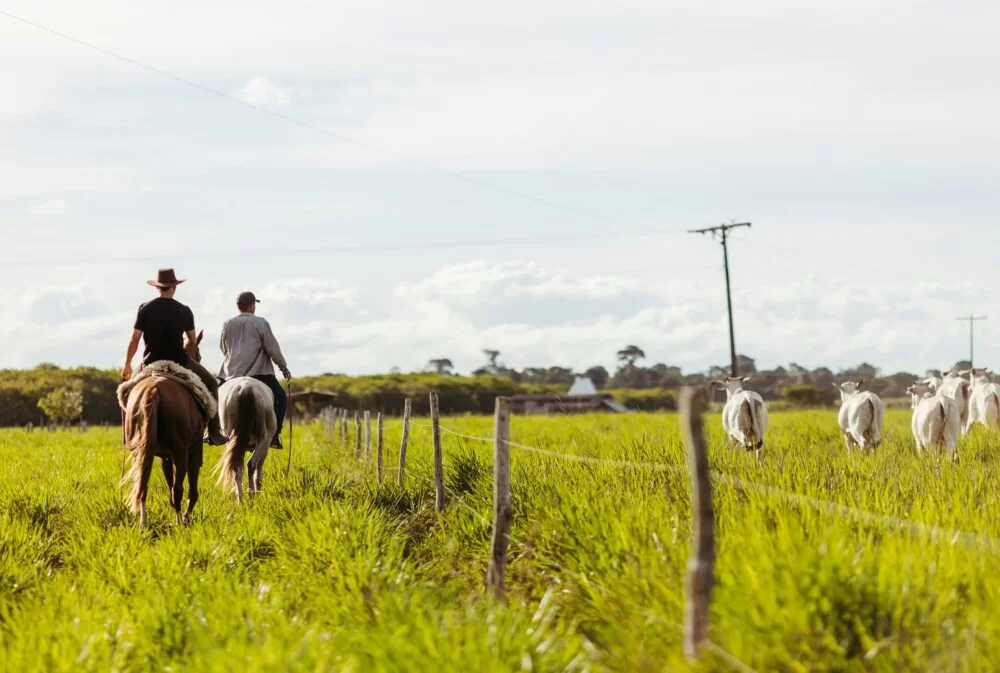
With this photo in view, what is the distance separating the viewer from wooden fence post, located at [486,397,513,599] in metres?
6.56

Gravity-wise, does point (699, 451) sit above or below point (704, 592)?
above

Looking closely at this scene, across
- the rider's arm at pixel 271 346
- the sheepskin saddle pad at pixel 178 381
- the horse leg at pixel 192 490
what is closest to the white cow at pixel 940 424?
the rider's arm at pixel 271 346

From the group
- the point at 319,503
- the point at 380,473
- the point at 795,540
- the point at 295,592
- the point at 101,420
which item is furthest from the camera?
the point at 101,420

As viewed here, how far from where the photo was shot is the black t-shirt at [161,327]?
10.9 m

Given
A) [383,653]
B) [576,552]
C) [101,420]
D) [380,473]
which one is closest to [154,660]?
[383,653]

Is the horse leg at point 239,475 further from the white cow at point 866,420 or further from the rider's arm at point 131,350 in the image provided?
the white cow at point 866,420

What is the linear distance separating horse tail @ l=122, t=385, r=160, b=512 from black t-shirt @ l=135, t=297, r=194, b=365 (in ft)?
1.85

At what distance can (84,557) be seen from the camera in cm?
843

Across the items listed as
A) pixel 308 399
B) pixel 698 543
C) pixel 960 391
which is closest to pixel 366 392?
pixel 308 399

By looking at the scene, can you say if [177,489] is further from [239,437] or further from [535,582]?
[535,582]

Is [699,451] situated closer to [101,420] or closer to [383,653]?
[383,653]

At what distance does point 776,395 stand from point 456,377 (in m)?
32.6

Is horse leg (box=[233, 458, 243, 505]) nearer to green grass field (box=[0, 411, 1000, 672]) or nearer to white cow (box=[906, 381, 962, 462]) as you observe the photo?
green grass field (box=[0, 411, 1000, 672])

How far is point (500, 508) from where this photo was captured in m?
6.83
